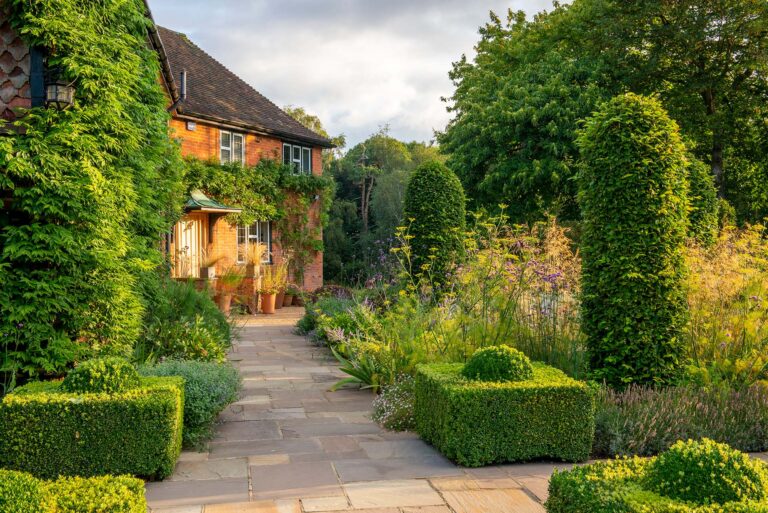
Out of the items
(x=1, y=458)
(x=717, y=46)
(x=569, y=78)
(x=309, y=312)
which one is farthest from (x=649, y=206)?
(x=717, y=46)

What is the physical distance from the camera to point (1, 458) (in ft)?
13.4

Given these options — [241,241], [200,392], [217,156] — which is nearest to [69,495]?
[200,392]

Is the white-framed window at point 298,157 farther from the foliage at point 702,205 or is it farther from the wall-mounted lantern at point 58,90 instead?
the wall-mounted lantern at point 58,90

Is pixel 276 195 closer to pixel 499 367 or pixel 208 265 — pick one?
pixel 208 265

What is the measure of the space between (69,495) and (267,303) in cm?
1420

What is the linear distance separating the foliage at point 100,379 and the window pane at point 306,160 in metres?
17.0

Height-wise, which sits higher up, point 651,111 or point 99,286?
point 651,111

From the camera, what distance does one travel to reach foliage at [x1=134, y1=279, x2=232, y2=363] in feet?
23.8

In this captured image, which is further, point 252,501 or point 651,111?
point 651,111

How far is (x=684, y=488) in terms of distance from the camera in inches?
100

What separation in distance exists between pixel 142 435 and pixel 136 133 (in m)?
3.38

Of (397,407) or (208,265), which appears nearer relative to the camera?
(397,407)

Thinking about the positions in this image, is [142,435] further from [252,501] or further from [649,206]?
[649,206]

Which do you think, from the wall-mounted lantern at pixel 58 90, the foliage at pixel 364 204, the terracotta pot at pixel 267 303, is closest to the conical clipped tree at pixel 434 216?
the terracotta pot at pixel 267 303
